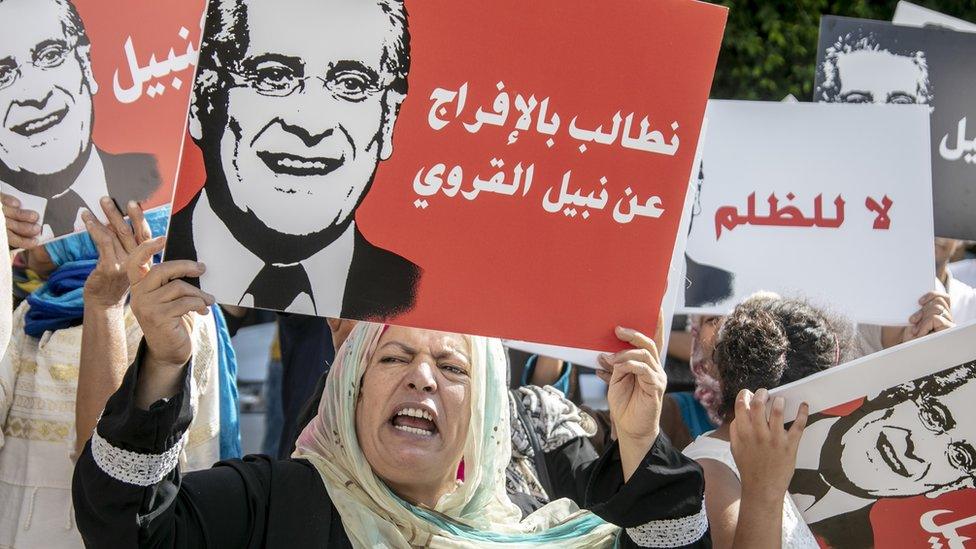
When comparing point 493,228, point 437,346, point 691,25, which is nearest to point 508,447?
point 437,346

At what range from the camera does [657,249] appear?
7.51 feet

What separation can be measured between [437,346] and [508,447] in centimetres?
28

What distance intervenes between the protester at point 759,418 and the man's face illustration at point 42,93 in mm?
1558

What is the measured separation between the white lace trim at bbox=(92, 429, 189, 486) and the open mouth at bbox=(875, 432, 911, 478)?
141 cm

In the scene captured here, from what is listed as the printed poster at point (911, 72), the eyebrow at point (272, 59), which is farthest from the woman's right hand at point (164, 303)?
the printed poster at point (911, 72)

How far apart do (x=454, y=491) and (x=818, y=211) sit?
65.0 inches

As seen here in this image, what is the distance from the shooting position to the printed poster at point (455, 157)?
217cm

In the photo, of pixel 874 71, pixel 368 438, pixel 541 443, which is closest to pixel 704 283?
pixel 541 443

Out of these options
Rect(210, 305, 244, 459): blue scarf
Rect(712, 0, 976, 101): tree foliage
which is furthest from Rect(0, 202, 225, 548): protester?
Rect(712, 0, 976, 101): tree foliage

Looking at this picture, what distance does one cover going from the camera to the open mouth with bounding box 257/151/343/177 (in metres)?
2.17

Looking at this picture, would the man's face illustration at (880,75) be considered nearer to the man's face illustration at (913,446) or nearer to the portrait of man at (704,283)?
the portrait of man at (704,283)

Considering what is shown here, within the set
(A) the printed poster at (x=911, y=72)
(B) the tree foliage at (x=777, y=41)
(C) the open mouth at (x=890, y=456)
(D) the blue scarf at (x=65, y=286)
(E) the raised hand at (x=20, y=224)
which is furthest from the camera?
(B) the tree foliage at (x=777, y=41)

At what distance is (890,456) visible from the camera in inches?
92.4

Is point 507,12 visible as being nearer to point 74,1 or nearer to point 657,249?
point 657,249
